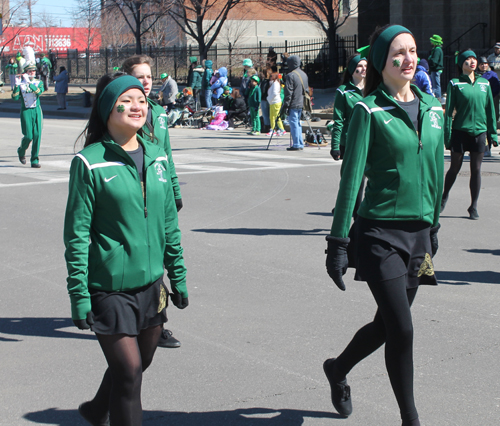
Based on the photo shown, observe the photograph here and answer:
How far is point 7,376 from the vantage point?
4324mm

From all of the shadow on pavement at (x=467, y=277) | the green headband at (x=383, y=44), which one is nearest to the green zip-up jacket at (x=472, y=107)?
the shadow on pavement at (x=467, y=277)

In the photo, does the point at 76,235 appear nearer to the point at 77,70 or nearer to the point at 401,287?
the point at 401,287

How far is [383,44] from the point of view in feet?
10.9

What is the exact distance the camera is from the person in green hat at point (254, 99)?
20.2 meters

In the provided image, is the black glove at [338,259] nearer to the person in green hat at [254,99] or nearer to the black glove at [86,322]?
the black glove at [86,322]

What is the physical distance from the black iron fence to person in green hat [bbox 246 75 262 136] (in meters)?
7.13

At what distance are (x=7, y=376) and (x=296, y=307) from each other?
7.33ft

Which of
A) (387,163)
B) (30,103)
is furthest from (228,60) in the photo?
(387,163)

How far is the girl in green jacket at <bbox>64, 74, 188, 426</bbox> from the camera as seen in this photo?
9.63 ft

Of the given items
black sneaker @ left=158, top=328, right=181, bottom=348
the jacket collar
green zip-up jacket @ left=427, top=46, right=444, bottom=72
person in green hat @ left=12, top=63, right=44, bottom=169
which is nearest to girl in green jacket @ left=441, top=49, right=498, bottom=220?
black sneaker @ left=158, top=328, right=181, bottom=348

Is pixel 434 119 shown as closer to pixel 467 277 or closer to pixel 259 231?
pixel 467 277

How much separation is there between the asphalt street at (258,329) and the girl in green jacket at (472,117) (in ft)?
2.55

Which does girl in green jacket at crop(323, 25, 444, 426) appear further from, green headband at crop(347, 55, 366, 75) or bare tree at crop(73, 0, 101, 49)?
bare tree at crop(73, 0, 101, 49)

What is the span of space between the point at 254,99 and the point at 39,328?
1577cm
